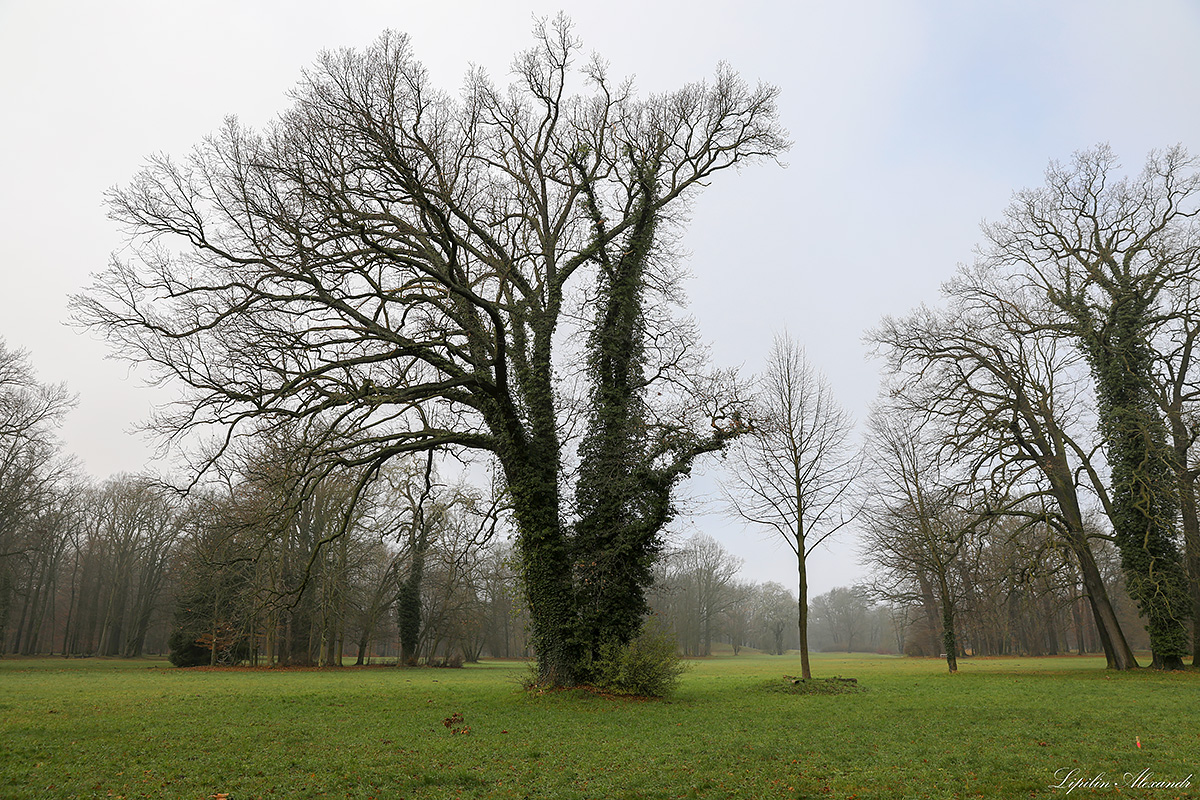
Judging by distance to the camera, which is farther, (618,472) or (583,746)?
(618,472)

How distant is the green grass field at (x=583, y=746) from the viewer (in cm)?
695

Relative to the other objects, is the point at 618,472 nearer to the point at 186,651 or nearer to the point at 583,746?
the point at 583,746

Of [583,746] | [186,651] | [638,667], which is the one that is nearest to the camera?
[583,746]

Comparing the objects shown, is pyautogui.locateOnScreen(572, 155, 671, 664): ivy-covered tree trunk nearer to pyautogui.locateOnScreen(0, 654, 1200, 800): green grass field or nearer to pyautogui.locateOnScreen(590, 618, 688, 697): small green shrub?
pyautogui.locateOnScreen(590, 618, 688, 697): small green shrub

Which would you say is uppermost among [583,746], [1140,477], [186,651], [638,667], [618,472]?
[1140,477]

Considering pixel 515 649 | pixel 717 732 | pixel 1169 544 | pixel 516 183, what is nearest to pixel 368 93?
pixel 516 183

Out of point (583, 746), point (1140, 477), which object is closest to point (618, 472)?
point (583, 746)

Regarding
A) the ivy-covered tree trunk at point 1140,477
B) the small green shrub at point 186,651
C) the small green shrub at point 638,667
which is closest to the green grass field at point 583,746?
the small green shrub at point 638,667

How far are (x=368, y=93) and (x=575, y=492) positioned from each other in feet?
35.2

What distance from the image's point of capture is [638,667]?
1568 centimetres

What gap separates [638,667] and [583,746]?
645 cm

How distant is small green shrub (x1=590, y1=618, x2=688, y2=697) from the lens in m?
15.6

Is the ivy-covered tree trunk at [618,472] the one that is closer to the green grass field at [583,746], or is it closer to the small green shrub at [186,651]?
the green grass field at [583,746]

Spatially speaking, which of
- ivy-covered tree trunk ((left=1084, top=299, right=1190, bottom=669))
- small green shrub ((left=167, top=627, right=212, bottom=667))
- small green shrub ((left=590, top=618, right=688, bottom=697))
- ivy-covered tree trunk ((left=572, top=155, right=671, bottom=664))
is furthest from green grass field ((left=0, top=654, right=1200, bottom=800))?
small green shrub ((left=167, top=627, right=212, bottom=667))
